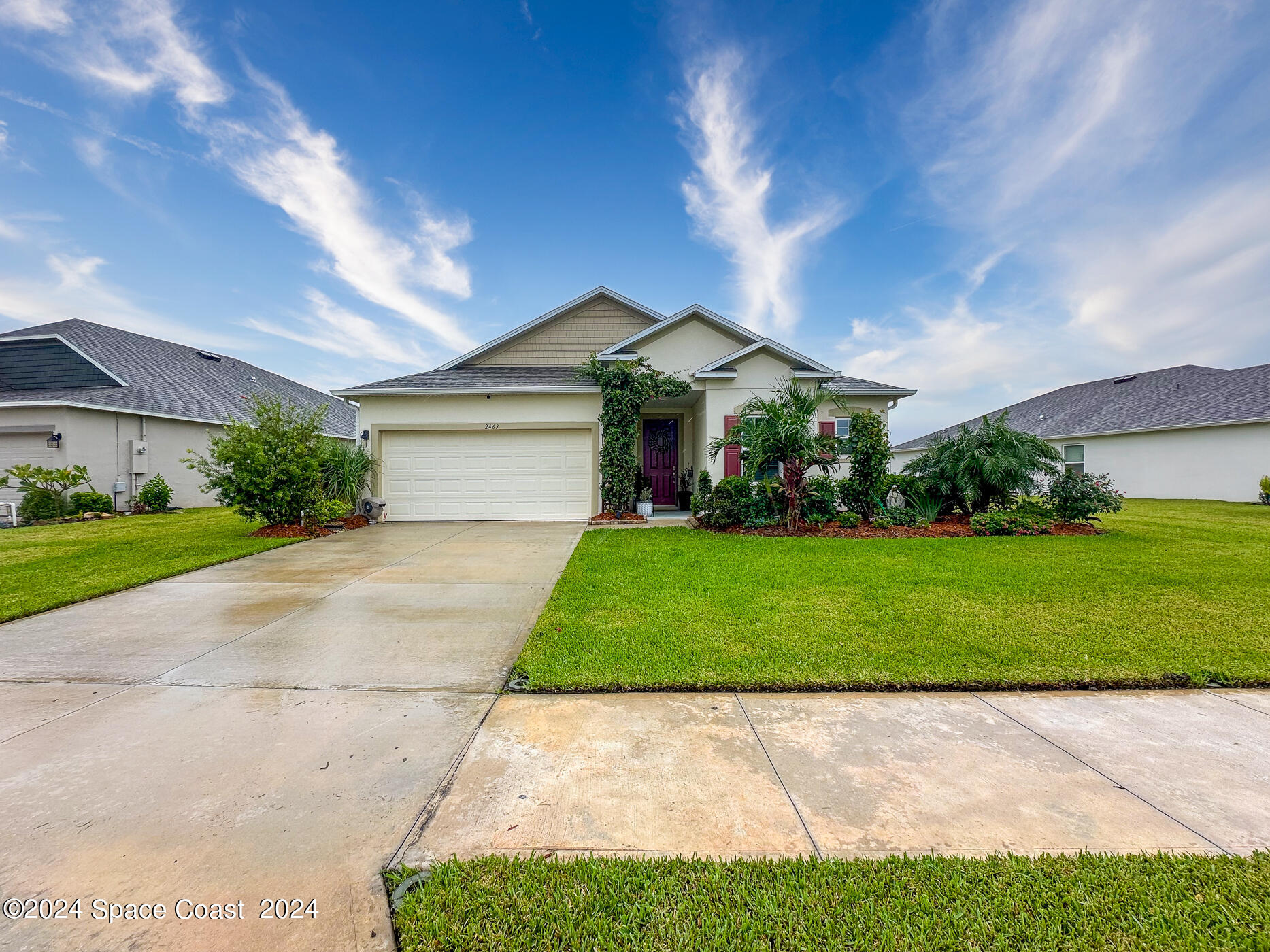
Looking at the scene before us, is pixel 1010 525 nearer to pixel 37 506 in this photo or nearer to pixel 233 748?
pixel 233 748

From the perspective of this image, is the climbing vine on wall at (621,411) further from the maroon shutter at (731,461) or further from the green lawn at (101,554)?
the green lawn at (101,554)

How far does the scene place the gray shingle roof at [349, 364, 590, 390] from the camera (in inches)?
465

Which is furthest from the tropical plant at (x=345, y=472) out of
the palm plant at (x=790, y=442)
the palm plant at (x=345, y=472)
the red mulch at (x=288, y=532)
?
the palm plant at (x=790, y=442)

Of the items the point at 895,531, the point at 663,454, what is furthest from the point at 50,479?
the point at 895,531

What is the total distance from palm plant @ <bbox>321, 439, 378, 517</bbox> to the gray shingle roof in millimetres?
1636

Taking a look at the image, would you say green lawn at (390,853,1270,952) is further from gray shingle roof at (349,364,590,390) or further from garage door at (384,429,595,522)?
gray shingle roof at (349,364,590,390)

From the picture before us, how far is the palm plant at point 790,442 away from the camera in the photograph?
357 inches

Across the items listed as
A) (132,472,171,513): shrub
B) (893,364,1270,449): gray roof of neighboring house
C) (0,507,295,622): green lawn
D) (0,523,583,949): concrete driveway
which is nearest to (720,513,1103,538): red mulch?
(0,523,583,949): concrete driveway

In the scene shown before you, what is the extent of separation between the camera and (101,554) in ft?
24.8

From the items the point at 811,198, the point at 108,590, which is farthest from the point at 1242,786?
the point at 811,198

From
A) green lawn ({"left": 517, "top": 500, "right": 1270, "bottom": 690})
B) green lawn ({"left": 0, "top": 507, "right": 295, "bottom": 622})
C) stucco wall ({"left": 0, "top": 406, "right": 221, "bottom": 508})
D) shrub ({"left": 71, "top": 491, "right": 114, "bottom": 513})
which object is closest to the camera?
green lawn ({"left": 517, "top": 500, "right": 1270, "bottom": 690})

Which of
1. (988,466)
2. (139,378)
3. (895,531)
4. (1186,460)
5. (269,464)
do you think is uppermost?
(139,378)

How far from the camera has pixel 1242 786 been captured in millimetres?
2209

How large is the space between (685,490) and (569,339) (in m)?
5.79
